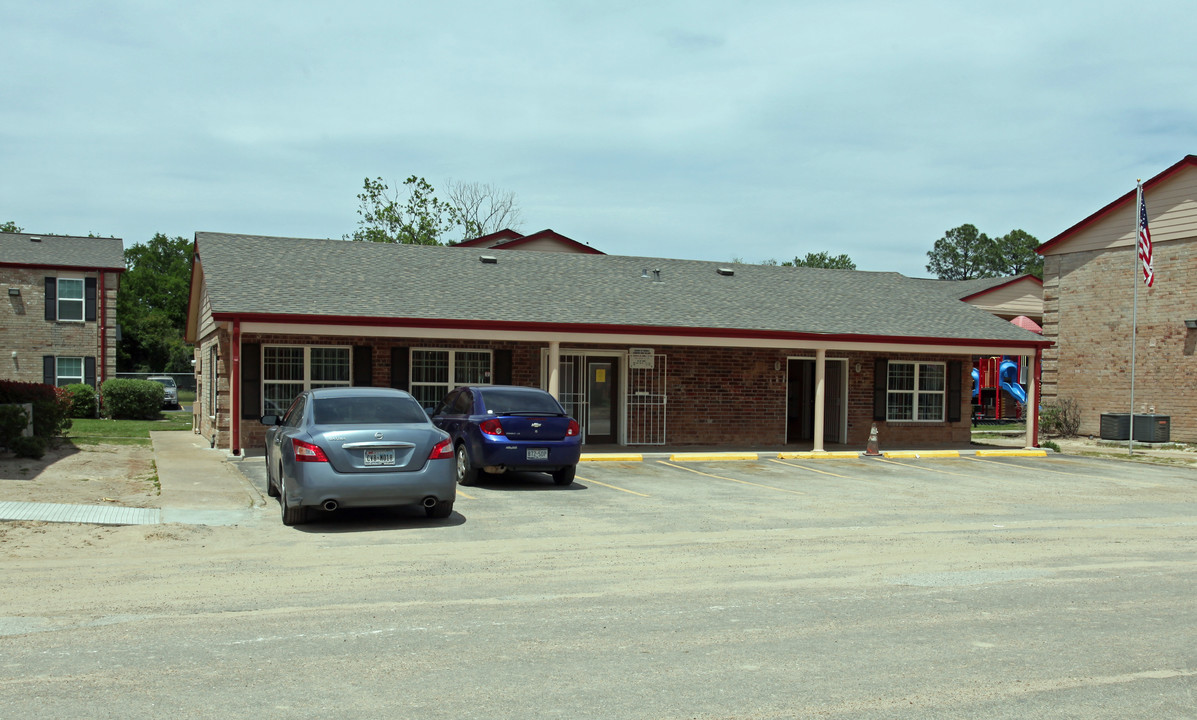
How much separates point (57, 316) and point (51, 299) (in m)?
0.61

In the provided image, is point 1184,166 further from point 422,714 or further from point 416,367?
point 422,714

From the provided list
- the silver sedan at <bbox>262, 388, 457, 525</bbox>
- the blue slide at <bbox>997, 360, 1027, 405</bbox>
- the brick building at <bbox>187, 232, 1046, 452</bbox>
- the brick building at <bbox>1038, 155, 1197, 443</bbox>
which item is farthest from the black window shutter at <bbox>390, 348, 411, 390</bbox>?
the blue slide at <bbox>997, 360, 1027, 405</bbox>

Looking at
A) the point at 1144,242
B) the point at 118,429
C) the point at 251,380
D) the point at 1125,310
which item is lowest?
the point at 118,429

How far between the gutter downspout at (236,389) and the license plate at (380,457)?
834 centimetres

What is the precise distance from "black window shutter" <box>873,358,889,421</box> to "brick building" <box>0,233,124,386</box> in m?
26.0

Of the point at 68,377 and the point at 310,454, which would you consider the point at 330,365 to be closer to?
the point at 310,454

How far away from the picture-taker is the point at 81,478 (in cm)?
1441

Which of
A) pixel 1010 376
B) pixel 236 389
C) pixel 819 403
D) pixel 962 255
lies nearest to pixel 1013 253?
pixel 962 255

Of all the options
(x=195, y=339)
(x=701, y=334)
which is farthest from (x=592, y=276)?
(x=195, y=339)

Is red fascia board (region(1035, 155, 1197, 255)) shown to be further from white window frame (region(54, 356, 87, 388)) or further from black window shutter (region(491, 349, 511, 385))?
white window frame (region(54, 356, 87, 388))

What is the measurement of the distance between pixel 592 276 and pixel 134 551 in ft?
52.9

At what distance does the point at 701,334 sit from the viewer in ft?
67.5

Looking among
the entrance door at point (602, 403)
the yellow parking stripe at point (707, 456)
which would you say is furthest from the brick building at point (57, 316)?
the yellow parking stripe at point (707, 456)

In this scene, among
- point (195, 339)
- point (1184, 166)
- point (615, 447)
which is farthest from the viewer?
point (195, 339)
